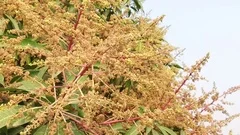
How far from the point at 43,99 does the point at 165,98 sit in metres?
0.72

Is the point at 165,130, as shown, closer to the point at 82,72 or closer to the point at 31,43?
the point at 82,72

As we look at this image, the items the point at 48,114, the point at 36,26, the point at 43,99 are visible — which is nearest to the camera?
the point at 48,114

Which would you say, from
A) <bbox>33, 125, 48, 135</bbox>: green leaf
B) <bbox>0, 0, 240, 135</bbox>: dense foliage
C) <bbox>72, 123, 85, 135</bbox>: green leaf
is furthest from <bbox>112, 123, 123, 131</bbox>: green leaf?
<bbox>33, 125, 48, 135</bbox>: green leaf

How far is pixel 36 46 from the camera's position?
7.66 ft

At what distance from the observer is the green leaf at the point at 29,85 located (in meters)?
2.08

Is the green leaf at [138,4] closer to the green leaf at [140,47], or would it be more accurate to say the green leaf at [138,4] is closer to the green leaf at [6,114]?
the green leaf at [140,47]

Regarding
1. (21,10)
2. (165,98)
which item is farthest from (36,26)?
(165,98)

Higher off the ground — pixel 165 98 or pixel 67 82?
pixel 165 98

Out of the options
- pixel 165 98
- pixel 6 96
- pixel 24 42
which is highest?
pixel 165 98

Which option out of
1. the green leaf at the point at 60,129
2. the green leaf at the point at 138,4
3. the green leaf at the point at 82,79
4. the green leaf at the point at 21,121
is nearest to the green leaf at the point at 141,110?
the green leaf at the point at 82,79

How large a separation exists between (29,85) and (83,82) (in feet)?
0.83

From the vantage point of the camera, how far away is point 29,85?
6.92 ft

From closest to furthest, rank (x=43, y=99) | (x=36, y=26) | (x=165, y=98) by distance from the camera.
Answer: (x=43, y=99)
(x=36, y=26)
(x=165, y=98)

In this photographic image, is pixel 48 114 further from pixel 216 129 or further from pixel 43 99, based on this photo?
pixel 216 129
